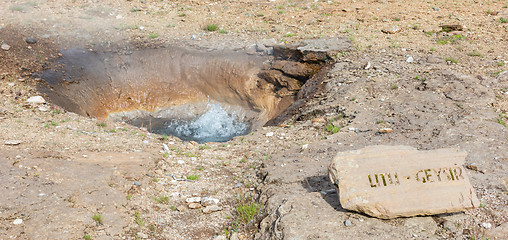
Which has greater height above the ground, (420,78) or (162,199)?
(420,78)

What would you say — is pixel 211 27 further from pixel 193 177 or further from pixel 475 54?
pixel 475 54

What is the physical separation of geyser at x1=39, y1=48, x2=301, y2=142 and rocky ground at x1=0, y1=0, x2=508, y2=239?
41 cm

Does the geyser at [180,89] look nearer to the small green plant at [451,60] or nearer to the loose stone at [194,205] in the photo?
the small green plant at [451,60]

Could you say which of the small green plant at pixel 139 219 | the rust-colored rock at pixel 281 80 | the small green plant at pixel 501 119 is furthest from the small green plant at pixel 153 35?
the small green plant at pixel 501 119

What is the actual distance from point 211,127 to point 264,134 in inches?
101

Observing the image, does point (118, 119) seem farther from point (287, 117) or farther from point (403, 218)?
point (403, 218)

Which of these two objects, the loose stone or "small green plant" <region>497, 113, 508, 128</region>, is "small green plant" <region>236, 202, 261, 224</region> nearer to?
the loose stone

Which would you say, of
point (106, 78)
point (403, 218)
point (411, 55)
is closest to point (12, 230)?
point (403, 218)

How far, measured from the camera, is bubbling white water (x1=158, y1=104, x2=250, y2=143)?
805cm

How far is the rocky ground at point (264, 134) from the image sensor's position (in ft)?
12.0

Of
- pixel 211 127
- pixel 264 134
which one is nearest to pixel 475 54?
pixel 264 134

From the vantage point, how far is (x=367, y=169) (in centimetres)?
356

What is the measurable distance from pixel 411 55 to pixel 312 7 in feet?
11.7

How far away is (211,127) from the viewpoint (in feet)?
27.5
